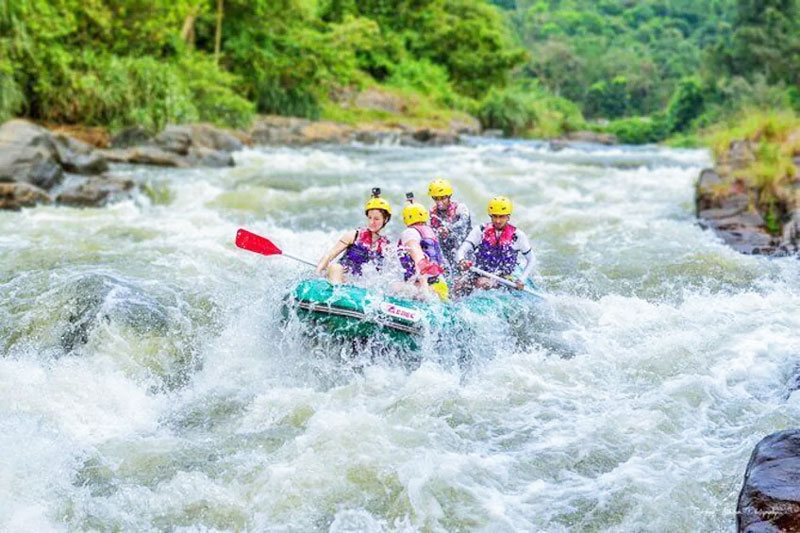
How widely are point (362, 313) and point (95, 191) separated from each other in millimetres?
6812

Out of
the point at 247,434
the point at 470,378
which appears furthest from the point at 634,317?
the point at 247,434

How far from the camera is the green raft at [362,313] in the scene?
5523mm

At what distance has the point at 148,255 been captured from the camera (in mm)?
8258

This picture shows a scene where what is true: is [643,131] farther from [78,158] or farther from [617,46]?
[78,158]

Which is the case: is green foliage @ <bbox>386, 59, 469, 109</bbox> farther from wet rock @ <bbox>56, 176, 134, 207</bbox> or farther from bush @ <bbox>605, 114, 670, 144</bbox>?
wet rock @ <bbox>56, 176, 134, 207</bbox>

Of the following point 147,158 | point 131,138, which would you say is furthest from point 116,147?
point 147,158

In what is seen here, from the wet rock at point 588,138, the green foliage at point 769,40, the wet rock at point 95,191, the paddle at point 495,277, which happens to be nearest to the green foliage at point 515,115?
the wet rock at point 588,138

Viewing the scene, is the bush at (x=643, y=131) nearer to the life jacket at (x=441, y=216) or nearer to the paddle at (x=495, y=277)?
the life jacket at (x=441, y=216)

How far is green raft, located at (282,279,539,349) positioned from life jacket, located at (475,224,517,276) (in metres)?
1.37

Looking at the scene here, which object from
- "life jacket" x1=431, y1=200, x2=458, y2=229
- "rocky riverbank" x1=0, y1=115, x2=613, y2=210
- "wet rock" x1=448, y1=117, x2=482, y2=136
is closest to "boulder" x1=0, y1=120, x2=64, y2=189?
"rocky riverbank" x1=0, y1=115, x2=613, y2=210

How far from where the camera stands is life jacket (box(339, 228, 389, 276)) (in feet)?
20.5

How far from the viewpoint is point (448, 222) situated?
7703 millimetres

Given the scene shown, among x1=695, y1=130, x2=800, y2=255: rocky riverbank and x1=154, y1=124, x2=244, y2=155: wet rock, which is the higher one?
x1=695, y1=130, x2=800, y2=255: rocky riverbank

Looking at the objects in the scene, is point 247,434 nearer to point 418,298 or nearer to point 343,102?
point 418,298
